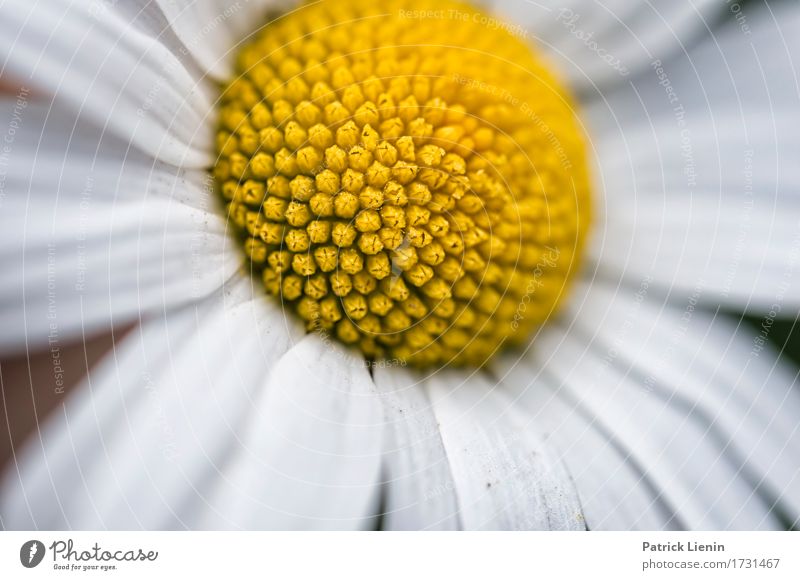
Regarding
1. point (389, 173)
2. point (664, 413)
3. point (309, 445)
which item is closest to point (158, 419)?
point (309, 445)

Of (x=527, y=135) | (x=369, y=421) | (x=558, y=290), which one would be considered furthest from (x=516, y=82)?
(x=369, y=421)

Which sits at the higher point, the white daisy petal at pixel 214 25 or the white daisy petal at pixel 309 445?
the white daisy petal at pixel 214 25

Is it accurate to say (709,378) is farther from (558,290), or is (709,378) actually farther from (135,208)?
(135,208)
